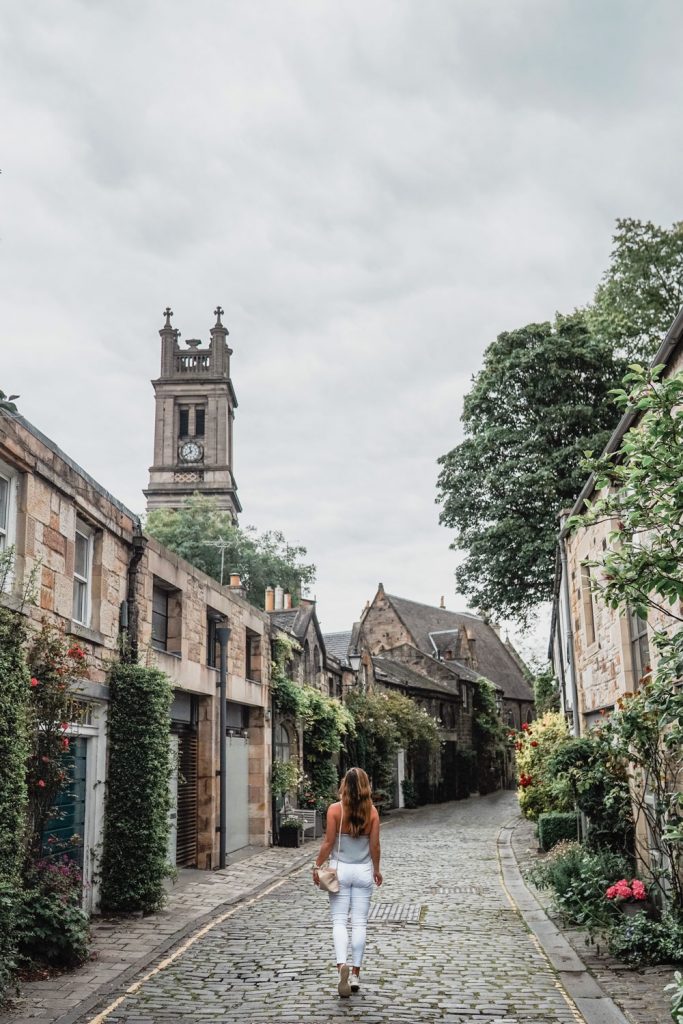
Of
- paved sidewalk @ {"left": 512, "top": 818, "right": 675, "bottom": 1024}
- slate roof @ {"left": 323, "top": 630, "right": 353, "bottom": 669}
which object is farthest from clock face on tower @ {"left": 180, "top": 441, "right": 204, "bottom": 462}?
paved sidewalk @ {"left": 512, "top": 818, "right": 675, "bottom": 1024}

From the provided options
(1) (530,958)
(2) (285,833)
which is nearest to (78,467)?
(1) (530,958)

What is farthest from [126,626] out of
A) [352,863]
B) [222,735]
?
[352,863]

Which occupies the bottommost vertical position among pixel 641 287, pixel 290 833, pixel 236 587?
pixel 290 833

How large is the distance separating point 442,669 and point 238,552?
1231 cm

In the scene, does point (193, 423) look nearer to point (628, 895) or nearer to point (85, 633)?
point (85, 633)

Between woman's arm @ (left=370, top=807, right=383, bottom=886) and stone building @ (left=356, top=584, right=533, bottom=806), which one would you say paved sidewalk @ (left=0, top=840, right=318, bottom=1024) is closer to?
woman's arm @ (left=370, top=807, right=383, bottom=886)

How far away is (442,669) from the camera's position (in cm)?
4916

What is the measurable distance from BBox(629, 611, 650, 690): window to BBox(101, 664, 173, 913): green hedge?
627 cm

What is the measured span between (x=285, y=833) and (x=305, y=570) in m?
28.5

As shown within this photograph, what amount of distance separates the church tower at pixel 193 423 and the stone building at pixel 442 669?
18033mm

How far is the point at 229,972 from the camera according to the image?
332 inches

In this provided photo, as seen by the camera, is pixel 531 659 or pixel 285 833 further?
pixel 531 659

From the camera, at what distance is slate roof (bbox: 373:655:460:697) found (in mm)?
42500

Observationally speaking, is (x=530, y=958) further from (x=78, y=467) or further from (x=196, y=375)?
(x=196, y=375)
